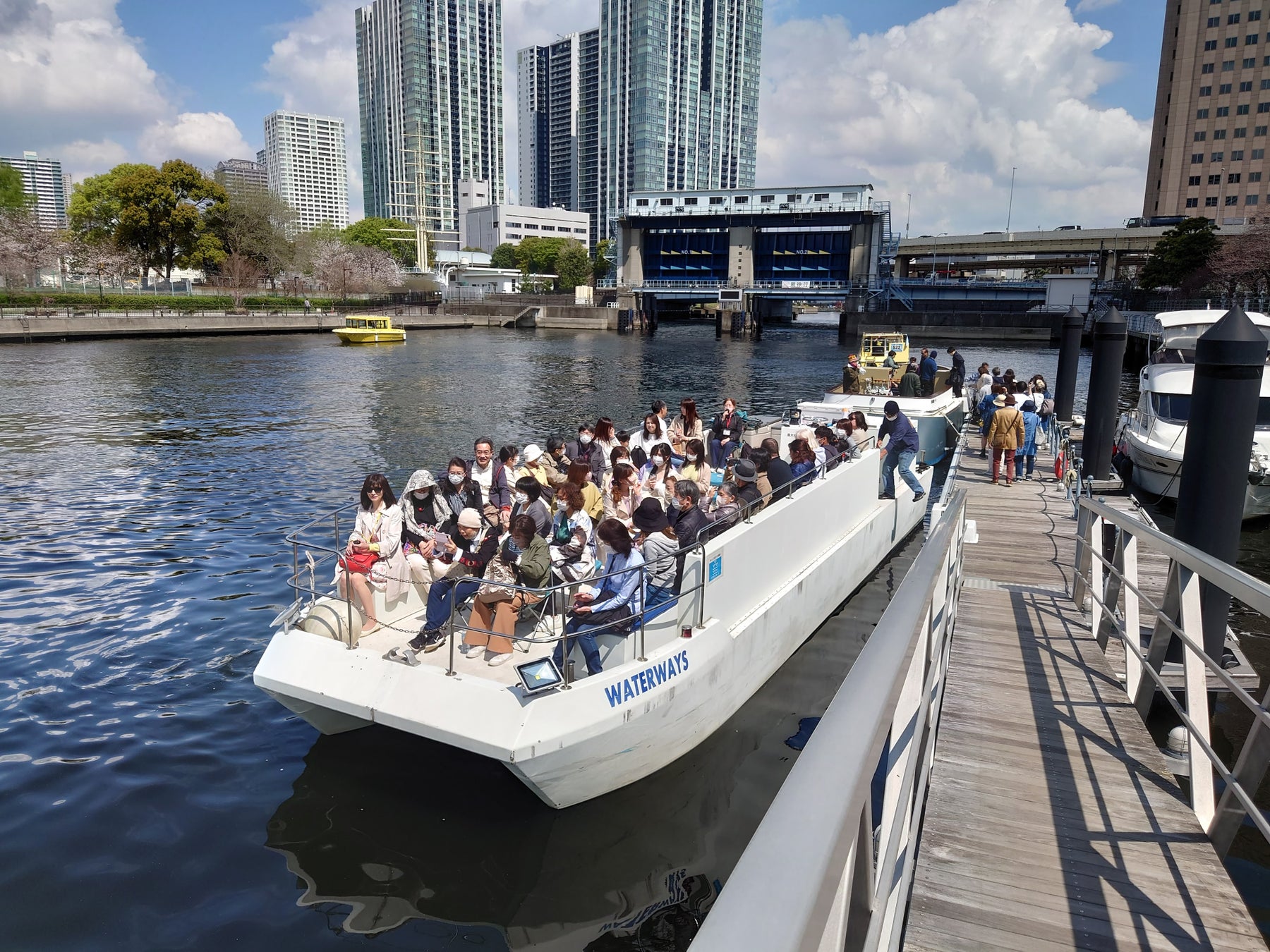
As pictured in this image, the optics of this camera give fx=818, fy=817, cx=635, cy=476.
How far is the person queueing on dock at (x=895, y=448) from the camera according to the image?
543 inches

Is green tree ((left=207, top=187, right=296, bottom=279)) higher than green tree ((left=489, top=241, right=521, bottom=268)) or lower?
lower

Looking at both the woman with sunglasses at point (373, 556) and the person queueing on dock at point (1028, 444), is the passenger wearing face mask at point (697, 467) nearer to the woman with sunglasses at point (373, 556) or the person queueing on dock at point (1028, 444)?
the woman with sunglasses at point (373, 556)

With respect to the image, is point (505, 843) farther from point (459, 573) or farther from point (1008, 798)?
point (1008, 798)

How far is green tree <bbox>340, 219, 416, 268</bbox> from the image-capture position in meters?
143

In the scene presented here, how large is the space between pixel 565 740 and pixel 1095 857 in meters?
3.73

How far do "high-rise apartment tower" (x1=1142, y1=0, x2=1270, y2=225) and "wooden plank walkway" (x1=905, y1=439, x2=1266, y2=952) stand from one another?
122 meters

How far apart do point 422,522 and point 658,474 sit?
138 inches

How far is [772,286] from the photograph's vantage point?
9794 cm

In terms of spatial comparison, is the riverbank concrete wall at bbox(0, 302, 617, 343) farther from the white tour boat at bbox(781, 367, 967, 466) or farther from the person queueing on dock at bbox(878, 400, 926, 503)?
the person queueing on dock at bbox(878, 400, 926, 503)

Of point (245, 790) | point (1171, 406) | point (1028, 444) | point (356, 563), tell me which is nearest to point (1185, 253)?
point (1171, 406)

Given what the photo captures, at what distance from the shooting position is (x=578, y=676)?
7250mm

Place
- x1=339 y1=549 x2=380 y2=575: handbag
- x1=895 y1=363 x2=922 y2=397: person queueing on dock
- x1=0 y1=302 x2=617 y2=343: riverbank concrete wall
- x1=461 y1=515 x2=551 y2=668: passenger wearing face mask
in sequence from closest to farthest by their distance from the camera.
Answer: x1=461 y1=515 x2=551 y2=668: passenger wearing face mask
x1=339 y1=549 x2=380 y2=575: handbag
x1=895 y1=363 x2=922 y2=397: person queueing on dock
x1=0 y1=302 x2=617 y2=343: riverbank concrete wall

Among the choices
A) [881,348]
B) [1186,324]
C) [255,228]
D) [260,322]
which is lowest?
[881,348]

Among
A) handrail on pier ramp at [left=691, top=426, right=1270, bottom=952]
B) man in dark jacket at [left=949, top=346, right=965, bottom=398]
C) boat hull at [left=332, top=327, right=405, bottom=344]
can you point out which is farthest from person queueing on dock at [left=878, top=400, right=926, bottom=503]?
boat hull at [left=332, top=327, right=405, bottom=344]
